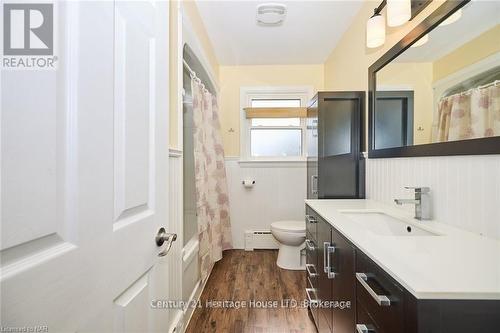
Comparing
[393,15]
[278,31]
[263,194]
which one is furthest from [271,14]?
[263,194]

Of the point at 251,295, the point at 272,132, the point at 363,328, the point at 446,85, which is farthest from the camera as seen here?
the point at 272,132

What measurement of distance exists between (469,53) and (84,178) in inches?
57.5

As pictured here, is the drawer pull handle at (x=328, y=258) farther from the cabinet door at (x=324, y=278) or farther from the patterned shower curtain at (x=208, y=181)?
the patterned shower curtain at (x=208, y=181)

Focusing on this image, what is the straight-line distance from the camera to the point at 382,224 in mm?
1340

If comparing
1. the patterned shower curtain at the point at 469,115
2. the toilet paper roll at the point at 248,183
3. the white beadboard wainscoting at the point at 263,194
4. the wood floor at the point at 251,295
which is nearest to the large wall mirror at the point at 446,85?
the patterned shower curtain at the point at 469,115

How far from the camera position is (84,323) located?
1.61ft

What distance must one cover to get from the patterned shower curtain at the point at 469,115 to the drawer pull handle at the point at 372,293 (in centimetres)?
71

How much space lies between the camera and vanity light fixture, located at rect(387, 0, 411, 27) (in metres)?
1.34

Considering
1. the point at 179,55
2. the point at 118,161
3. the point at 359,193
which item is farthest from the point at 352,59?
the point at 118,161

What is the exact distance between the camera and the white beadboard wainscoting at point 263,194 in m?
3.00

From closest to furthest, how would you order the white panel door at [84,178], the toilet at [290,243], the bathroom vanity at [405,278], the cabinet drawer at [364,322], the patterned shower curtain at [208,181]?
the white panel door at [84,178] < the bathroom vanity at [405,278] < the cabinet drawer at [364,322] < the patterned shower curtain at [208,181] < the toilet at [290,243]

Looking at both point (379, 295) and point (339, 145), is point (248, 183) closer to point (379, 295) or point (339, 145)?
point (339, 145)

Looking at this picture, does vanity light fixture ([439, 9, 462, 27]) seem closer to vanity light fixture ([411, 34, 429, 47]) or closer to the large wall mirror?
the large wall mirror

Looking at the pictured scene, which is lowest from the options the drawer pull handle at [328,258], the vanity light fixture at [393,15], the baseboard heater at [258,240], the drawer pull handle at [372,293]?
the baseboard heater at [258,240]
